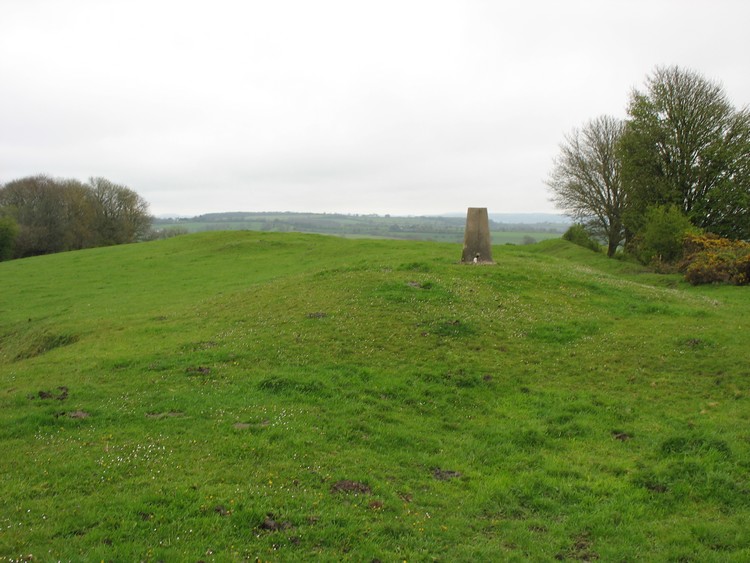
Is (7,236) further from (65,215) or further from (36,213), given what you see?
(65,215)

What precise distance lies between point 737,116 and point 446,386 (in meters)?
40.0

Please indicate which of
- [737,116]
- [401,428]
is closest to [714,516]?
[401,428]

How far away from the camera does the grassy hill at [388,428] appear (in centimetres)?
682

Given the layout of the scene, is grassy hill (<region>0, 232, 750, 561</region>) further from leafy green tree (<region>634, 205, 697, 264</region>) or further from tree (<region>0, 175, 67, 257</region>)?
tree (<region>0, 175, 67, 257</region>)

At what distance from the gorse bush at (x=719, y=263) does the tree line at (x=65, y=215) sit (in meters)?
70.4

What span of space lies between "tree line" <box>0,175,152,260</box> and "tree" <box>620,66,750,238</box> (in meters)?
68.7

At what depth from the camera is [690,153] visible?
133ft

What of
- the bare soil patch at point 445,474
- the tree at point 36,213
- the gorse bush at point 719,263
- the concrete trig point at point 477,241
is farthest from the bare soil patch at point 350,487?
the tree at point 36,213

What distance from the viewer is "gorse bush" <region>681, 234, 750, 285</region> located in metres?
27.5

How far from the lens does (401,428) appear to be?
10.5m

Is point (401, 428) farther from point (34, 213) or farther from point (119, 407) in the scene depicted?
point (34, 213)

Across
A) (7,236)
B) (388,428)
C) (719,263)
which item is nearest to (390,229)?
(7,236)

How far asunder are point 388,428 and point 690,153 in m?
40.6

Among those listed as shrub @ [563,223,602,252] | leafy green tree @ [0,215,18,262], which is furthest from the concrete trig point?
leafy green tree @ [0,215,18,262]
